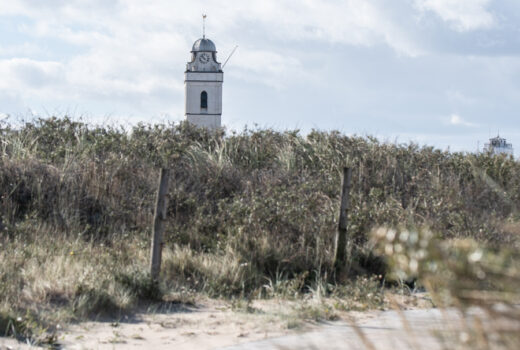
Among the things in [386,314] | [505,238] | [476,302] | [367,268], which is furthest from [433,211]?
[476,302]

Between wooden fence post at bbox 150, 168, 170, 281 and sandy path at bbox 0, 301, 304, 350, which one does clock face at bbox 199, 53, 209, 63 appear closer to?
wooden fence post at bbox 150, 168, 170, 281

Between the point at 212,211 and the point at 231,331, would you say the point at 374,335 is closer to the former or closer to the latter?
the point at 231,331

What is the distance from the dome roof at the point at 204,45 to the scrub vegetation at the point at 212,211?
148 ft

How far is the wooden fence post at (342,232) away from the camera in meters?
8.48

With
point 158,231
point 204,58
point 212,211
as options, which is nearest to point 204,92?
point 204,58

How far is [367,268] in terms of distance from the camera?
9.02 m

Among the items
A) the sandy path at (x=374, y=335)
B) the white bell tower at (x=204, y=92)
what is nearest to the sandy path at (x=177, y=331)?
the sandy path at (x=374, y=335)

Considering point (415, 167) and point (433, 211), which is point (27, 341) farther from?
point (415, 167)

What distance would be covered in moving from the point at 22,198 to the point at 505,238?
28.3ft

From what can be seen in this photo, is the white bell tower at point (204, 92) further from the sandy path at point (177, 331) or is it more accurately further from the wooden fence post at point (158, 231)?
the sandy path at point (177, 331)

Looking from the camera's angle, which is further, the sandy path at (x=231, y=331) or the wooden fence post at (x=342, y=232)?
the wooden fence post at (x=342, y=232)

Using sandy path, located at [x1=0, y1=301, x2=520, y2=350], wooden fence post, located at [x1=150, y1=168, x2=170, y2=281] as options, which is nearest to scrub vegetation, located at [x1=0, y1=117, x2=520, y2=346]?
wooden fence post, located at [x1=150, y1=168, x2=170, y2=281]

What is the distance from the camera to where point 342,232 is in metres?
8.53

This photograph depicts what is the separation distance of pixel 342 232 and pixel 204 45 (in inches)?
2071
